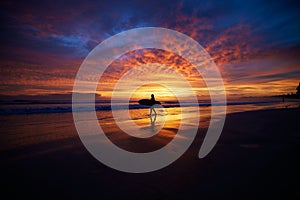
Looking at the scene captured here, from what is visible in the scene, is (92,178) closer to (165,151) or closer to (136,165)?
(136,165)

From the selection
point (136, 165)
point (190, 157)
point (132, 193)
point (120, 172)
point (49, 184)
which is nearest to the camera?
point (132, 193)

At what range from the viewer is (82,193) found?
274 cm

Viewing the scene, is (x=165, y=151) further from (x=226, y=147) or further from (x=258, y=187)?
(x=258, y=187)

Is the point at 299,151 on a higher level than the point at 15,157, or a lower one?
lower

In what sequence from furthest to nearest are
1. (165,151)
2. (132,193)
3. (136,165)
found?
(165,151)
(136,165)
(132,193)

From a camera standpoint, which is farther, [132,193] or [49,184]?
[49,184]

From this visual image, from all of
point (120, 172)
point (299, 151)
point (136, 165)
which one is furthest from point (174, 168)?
point (299, 151)

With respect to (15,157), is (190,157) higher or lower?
lower

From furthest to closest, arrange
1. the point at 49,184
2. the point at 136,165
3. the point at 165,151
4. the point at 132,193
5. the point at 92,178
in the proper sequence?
the point at 165,151, the point at 136,165, the point at 92,178, the point at 49,184, the point at 132,193

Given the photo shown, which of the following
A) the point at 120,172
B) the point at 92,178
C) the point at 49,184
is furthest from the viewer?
the point at 120,172

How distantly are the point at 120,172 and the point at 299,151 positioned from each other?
455 centimetres

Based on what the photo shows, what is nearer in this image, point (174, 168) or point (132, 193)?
point (132, 193)

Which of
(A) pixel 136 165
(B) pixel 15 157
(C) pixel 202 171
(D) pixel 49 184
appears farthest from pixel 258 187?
(B) pixel 15 157

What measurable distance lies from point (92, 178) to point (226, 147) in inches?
152
